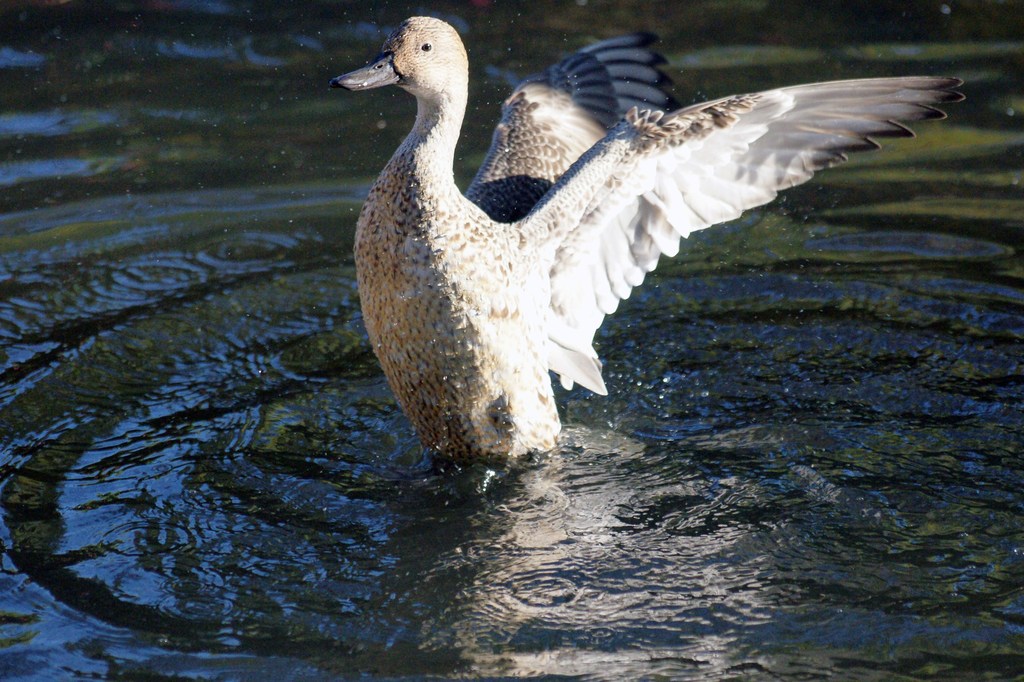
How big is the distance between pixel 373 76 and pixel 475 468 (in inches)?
68.3

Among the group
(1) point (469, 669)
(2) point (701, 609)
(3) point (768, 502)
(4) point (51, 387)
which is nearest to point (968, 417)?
(3) point (768, 502)

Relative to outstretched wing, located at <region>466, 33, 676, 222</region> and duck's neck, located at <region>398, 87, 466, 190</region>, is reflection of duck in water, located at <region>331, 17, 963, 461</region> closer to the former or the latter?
duck's neck, located at <region>398, 87, 466, 190</region>

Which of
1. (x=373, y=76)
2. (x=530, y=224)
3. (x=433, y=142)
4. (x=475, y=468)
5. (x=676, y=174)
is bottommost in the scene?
(x=475, y=468)

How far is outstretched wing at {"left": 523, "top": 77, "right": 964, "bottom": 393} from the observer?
530cm

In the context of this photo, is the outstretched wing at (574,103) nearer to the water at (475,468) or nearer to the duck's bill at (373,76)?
the water at (475,468)

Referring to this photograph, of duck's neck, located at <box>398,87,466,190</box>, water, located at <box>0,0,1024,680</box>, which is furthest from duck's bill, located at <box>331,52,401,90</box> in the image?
water, located at <box>0,0,1024,680</box>

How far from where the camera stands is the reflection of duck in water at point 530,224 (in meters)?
4.92

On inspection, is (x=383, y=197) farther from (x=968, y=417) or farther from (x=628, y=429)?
(x=968, y=417)

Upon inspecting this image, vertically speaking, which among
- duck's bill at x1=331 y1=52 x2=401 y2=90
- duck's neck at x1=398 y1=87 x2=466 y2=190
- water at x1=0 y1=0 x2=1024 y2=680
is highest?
duck's bill at x1=331 y1=52 x2=401 y2=90

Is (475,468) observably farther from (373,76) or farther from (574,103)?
(574,103)

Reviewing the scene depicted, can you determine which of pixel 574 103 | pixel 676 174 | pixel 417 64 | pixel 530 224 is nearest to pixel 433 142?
pixel 417 64

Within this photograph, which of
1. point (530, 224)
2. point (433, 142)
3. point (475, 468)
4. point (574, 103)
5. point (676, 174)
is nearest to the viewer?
point (433, 142)

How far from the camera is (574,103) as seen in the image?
690 centimetres

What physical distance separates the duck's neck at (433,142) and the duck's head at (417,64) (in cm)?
5
